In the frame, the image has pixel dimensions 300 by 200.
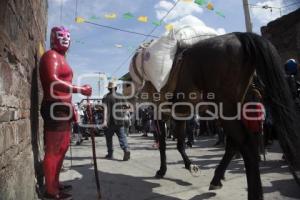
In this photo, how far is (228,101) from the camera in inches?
133

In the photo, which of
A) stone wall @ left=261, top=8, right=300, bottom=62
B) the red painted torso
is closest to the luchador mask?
the red painted torso

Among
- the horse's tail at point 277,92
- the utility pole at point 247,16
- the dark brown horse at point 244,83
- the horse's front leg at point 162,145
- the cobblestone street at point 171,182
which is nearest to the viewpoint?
the horse's tail at point 277,92

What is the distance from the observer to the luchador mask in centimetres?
374

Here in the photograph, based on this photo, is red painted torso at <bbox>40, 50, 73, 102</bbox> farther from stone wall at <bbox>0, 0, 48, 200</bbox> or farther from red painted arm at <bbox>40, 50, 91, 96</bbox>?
stone wall at <bbox>0, 0, 48, 200</bbox>

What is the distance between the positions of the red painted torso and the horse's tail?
198cm

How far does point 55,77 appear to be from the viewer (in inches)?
137

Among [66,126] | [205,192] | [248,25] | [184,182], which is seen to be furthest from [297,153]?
[248,25]

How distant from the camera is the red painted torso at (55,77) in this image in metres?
3.48

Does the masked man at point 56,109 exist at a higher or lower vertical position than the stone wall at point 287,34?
lower

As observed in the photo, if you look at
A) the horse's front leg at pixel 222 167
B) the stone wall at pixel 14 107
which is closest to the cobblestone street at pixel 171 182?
the horse's front leg at pixel 222 167

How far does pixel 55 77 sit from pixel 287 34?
1459 cm

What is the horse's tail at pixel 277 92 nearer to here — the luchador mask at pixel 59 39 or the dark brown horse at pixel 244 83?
the dark brown horse at pixel 244 83

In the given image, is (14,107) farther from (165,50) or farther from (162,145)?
(162,145)

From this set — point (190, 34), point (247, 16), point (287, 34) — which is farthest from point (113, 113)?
point (287, 34)
